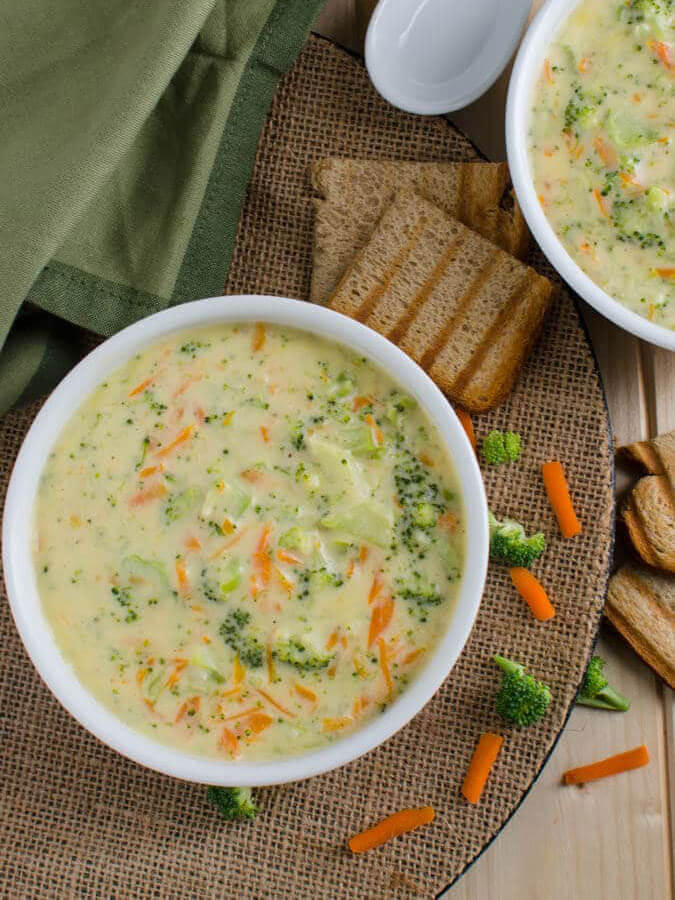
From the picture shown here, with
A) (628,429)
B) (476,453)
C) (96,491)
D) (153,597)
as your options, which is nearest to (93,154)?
(96,491)

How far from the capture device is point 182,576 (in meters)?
2.46

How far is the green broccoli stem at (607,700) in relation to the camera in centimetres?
298

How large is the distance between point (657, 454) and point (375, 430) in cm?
94

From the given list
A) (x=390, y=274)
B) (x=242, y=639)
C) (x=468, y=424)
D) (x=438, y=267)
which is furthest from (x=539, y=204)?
(x=242, y=639)

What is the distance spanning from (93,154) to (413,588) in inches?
53.2

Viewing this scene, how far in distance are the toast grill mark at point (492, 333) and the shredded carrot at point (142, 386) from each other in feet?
2.74

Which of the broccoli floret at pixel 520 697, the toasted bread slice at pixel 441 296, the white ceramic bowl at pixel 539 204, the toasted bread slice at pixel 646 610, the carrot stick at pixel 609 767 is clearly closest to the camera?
the white ceramic bowl at pixel 539 204

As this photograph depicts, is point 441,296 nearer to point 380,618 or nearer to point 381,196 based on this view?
point 381,196

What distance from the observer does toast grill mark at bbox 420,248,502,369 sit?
2.80m

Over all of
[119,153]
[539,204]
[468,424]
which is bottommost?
[468,424]

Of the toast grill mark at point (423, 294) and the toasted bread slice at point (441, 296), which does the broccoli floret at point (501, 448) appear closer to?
the toasted bread slice at point (441, 296)

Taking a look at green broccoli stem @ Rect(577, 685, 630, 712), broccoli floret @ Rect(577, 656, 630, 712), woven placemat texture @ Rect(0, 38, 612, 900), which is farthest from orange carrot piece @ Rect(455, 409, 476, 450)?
green broccoli stem @ Rect(577, 685, 630, 712)

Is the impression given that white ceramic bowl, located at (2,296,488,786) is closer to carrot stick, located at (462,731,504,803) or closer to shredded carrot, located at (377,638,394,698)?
shredded carrot, located at (377,638,394,698)

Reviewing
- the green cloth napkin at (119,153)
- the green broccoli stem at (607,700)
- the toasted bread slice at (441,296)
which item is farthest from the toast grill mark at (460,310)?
the green broccoli stem at (607,700)
